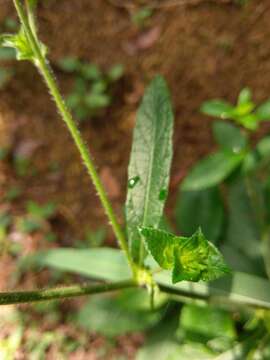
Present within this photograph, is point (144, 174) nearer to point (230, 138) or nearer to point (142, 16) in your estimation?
point (230, 138)

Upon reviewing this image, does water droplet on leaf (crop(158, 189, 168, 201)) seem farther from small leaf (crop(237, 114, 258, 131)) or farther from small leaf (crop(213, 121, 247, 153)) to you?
small leaf (crop(213, 121, 247, 153))

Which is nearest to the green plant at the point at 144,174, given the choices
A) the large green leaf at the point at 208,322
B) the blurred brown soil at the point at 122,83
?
the large green leaf at the point at 208,322

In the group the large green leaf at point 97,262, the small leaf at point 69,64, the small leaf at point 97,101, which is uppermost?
the small leaf at point 69,64

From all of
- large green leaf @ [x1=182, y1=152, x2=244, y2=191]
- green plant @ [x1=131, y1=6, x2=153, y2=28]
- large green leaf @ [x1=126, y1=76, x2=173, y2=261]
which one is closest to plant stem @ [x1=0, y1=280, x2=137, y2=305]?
large green leaf @ [x1=126, y1=76, x2=173, y2=261]

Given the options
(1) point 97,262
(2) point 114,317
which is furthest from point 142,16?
(2) point 114,317

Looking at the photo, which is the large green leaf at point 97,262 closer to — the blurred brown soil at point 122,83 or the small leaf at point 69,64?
the blurred brown soil at point 122,83

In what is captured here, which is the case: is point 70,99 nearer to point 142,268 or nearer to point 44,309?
point 44,309
